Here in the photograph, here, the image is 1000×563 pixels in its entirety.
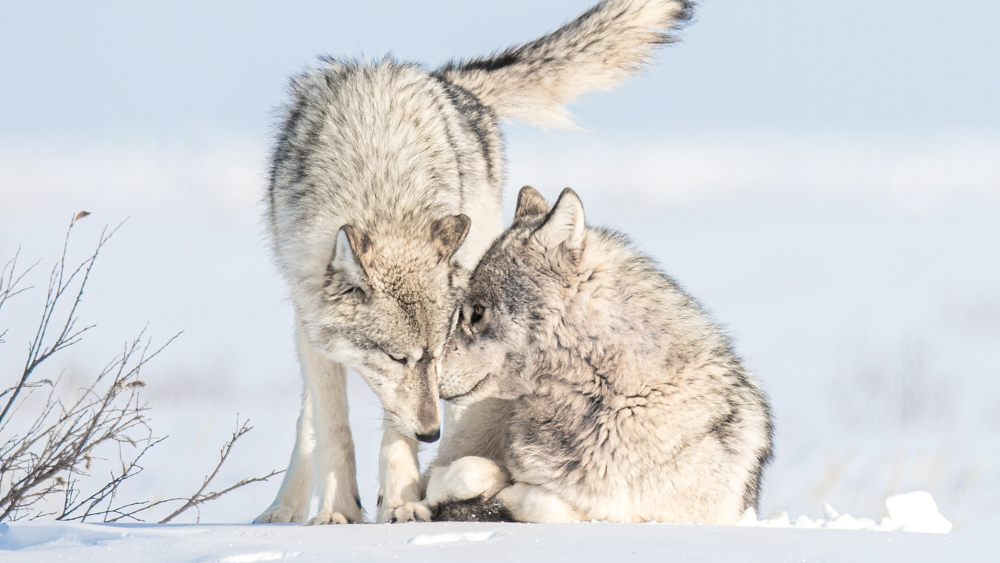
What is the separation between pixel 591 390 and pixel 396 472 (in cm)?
103

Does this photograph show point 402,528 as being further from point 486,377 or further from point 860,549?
point 860,549

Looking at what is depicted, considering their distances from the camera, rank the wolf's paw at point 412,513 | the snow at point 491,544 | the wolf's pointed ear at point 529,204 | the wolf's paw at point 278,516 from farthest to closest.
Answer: the wolf's paw at point 278,516 < the wolf's pointed ear at point 529,204 < the wolf's paw at point 412,513 < the snow at point 491,544

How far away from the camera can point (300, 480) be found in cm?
518

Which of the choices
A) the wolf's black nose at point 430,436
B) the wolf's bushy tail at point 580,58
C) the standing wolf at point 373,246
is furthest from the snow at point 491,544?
the wolf's bushy tail at point 580,58

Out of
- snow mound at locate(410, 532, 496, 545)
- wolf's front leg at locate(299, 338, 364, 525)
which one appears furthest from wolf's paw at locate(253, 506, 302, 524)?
snow mound at locate(410, 532, 496, 545)

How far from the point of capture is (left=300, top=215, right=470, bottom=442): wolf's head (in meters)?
3.96

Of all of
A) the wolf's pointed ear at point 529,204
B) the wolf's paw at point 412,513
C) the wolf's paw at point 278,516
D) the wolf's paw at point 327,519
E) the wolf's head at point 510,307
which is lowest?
the wolf's paw at point 278,516

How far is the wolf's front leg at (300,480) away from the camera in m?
5.09

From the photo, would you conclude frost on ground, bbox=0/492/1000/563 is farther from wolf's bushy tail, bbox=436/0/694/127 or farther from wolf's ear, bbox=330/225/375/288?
wolf's bushy tail, bbox=436/0/694/127

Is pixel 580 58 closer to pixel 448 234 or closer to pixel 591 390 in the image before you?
pixel 448 234

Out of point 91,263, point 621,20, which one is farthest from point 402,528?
point 621,20

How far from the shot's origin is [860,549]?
284cm

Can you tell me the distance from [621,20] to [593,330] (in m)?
Answer: 3.63

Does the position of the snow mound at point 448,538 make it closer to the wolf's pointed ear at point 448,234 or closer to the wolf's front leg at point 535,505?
the wolf's front leg at point 535,505
